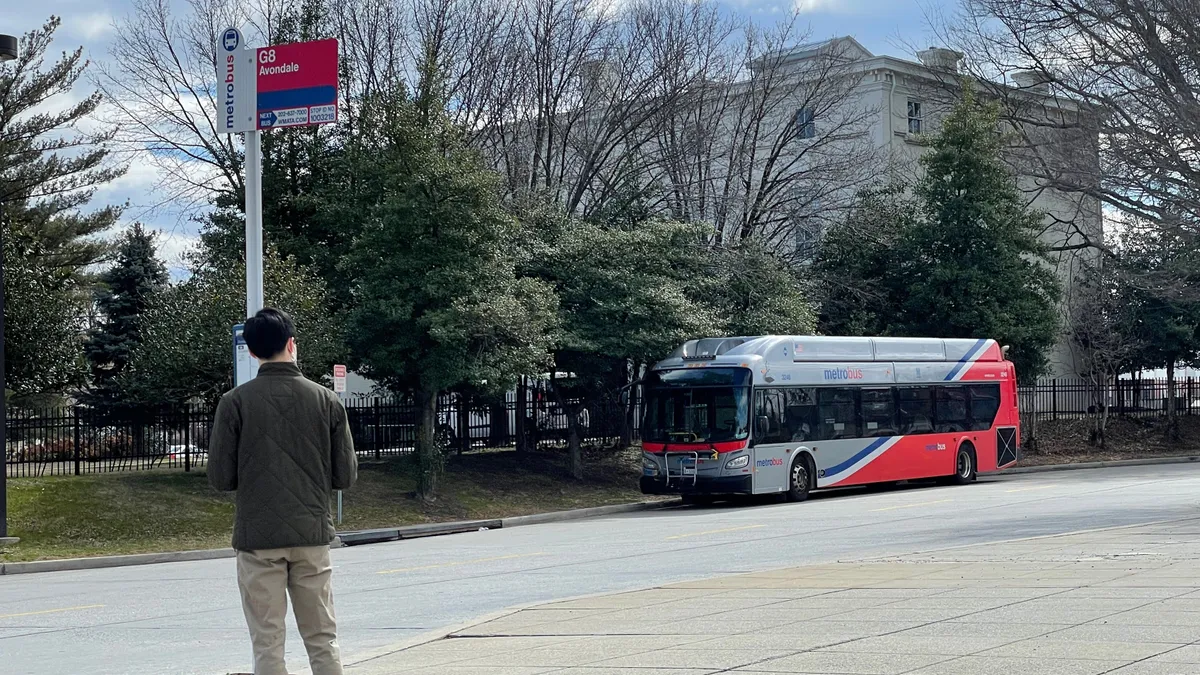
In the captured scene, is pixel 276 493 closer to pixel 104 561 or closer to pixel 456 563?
pixel 456 563

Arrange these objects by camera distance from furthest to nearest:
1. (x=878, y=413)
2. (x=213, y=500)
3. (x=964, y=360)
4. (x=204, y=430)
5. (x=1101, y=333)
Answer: (x=1101, y=333), (x=964, y=360), (x=878, y=413), (x=204, y=430), (x=213, y=500)

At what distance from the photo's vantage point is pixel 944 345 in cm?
3309

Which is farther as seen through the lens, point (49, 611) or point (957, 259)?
point (957, 259)

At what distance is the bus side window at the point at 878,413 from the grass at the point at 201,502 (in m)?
5.63

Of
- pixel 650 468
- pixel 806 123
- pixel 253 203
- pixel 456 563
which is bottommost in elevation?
pixel 456 563

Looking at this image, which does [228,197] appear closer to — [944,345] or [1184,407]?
[944,345]

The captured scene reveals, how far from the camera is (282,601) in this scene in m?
6.41

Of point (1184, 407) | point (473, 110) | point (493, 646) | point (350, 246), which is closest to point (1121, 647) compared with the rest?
point (493, 646)

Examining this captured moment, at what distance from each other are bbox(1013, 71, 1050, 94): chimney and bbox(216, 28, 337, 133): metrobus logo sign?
94.4ft

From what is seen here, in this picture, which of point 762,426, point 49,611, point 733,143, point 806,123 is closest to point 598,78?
point 733,143

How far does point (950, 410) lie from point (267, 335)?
1112 inches

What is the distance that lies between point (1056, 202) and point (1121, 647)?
2065 inches

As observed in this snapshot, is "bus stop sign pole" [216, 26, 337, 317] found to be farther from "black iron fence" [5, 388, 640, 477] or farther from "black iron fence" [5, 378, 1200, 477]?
"black iron fence" [5, 378, 1200, 477]

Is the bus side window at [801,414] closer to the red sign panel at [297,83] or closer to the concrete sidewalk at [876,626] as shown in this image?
the concrete sidewalk at [876,626]
